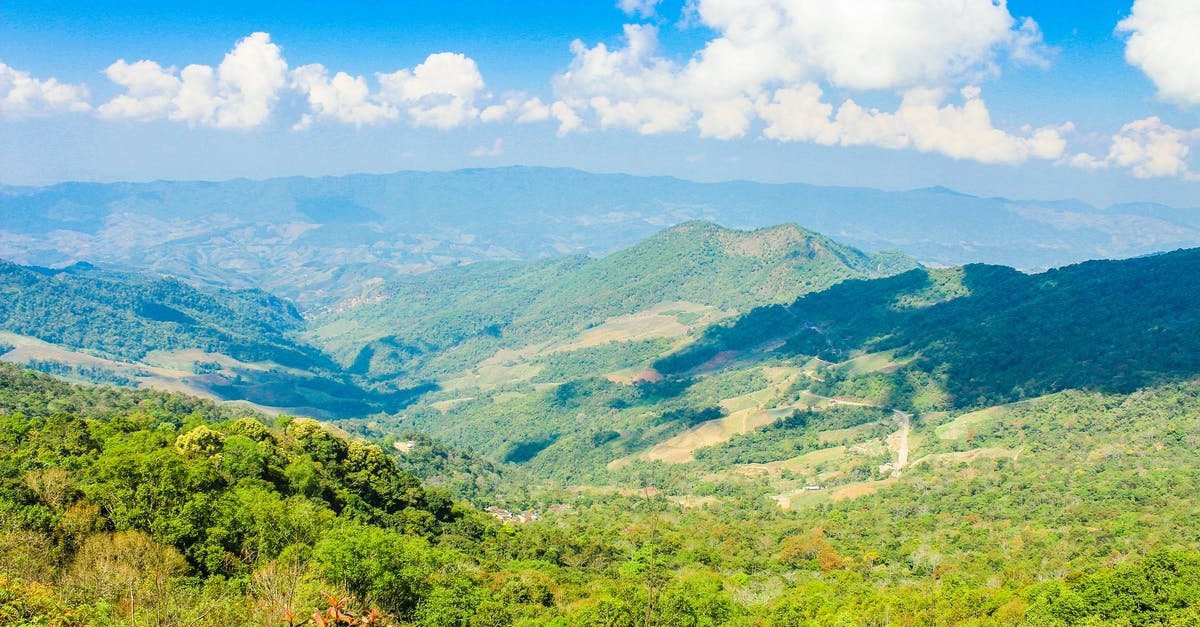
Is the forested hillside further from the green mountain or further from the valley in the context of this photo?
the green mountain

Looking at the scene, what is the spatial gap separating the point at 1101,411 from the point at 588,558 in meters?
115

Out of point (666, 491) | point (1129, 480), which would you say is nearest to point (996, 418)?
point (1129, 480)

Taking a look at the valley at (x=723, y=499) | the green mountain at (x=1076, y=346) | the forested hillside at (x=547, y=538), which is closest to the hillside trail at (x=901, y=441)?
the valley at (x=723, y=499)

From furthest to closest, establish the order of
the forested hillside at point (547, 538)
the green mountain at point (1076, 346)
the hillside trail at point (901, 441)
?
the green mountain at point (1076, 346)
the hillside trail at point (901, 441)
the forested hillside at point (547, 538)

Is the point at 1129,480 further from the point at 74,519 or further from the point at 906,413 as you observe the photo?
the point at 74,519

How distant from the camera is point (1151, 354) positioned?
152125 mm

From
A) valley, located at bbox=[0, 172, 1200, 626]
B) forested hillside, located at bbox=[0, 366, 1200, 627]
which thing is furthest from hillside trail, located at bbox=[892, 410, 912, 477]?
forested hillside, located at bbox=[0, 366, 1200, 627]

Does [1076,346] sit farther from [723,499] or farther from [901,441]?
[723,499]

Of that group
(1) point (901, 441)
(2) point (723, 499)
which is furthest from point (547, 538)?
(1) point (901, 441)

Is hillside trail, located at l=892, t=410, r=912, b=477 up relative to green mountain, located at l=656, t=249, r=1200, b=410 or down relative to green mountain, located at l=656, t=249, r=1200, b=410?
down

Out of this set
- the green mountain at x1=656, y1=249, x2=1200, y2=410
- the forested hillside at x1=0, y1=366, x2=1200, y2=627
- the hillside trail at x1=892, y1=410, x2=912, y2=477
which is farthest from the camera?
the green mountain at x1=656, y1=249, x2=1200, y2=410

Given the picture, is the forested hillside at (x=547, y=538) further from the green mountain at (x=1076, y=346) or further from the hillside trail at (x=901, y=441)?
the green mountain at (x=1076, y=346)

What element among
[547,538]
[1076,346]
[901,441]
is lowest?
[901,441]

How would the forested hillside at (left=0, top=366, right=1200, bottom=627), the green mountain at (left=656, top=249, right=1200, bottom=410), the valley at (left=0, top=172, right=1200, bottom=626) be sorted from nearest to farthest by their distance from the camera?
1. the forested hillside at (left=0, top=366, right=1200, bottom=627)
2. the valley at (left=0, top=172, right=1200, bottom=626)
3. the green mountain at (left=656, top=249, right=1200, bottom=410)
